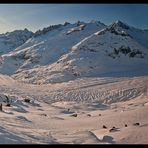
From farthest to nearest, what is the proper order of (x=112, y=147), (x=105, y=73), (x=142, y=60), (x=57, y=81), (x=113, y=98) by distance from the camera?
(x=142, y=60) → (x=105, y=73) → (x=57, y=81) → (x=113, y=98) → (x=112, y=147)

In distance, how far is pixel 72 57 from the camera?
601ft

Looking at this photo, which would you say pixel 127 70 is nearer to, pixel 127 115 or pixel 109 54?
pixel 109 54

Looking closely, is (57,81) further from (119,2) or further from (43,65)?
(119,2)

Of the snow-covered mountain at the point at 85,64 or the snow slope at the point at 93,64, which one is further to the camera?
the snow-covered mountain at the point at 85,64

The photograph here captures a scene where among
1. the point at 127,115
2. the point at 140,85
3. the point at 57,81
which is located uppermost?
the point at 57,81

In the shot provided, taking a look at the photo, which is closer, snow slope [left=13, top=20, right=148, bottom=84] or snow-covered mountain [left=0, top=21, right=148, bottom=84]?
snow slope [left=13, top=20, right=148, bottom=84]

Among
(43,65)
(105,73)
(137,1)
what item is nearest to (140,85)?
(105,73)

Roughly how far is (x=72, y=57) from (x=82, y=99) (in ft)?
295

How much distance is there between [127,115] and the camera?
2039 cm

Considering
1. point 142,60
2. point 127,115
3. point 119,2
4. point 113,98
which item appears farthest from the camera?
point 142,60

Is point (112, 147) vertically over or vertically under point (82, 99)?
under

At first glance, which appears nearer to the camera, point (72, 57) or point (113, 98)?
point (113, 98)

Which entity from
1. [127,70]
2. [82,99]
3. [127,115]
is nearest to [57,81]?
[127,70]

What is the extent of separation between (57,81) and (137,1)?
465ft
